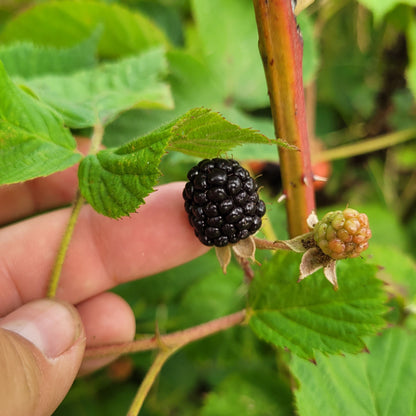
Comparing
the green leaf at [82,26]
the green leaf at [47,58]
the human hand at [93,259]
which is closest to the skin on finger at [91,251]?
the human hand at [93,259]

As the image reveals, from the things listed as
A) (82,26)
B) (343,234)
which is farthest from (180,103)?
(343,234)

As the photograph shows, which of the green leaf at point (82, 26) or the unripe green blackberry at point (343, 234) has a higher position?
the green leaf at point (82, 26)

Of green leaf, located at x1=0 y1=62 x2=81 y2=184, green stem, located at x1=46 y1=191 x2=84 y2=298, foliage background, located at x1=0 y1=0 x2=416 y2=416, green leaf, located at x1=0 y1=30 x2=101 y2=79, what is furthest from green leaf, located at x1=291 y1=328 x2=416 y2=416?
green leaf, located at x1=0 y1=30 x2=101 y2=79

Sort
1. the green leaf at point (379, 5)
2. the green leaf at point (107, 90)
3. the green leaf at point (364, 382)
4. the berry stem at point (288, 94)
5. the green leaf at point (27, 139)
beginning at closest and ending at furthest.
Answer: the berry stem at point (288, 94) → the green leaf at point (27, 139) → the green leaf at point (364, 382) → the green leaf at point (107, 90) → the green leaf at point (379, 5)

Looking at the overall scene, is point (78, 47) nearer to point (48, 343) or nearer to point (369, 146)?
point (48, 343)

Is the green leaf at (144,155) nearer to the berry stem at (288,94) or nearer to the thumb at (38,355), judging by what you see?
the berry stem at (288,94)
